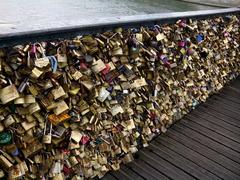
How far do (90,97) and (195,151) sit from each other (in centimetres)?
181

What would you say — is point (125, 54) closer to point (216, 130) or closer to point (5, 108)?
point (5, 108)

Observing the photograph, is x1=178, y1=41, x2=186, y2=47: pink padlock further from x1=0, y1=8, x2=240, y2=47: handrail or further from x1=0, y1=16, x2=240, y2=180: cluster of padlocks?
x1=0, y1=8, x2=240, y2=47: handrail

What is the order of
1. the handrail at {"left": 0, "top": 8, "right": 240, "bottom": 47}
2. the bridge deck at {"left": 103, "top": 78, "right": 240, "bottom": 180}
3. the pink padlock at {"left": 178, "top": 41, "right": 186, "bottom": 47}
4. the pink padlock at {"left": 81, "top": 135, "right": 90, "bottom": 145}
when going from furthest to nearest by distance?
the pink padlock at {"left": 178, "top": 41, "right": 186, "bottom": 47}
the bridge deck at {"left": 103, "top": 78, "right": 240, "bottom": 180}
the pink padlock at {"left": 81, "top": 135, "right": 90, "bottom": 145}
the handrail at {"left": 0, "top": 8, "right": 240, "bottom": 47}

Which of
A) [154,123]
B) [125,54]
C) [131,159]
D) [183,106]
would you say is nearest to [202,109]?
[183,106]

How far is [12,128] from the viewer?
2.11 meters

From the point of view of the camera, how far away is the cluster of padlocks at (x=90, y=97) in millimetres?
2098

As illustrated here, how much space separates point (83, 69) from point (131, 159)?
1.42m

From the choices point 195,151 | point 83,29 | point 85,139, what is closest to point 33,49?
point 83,29

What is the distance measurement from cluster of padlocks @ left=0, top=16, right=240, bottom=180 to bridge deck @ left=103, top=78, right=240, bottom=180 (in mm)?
143

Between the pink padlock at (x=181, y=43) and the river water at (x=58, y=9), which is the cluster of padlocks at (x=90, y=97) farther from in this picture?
the river water at (x=58, y=9)

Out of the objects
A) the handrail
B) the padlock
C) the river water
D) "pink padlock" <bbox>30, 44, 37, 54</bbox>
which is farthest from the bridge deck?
the river water

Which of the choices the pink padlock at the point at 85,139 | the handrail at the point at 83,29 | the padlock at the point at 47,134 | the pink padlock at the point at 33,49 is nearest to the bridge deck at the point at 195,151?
the pink padlock at the point at 85,139

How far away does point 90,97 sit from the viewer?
2.66 metres

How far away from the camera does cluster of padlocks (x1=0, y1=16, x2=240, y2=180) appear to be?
2098mm
